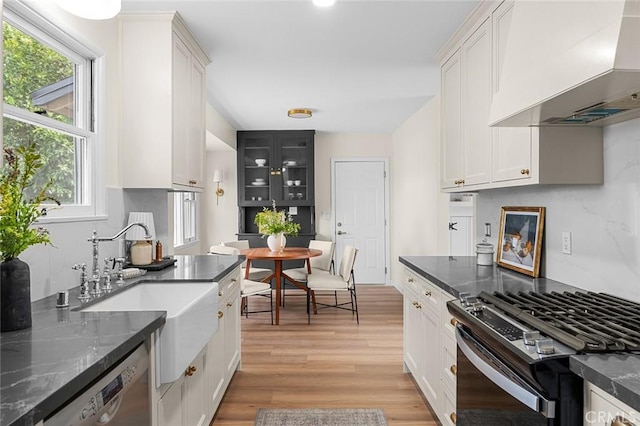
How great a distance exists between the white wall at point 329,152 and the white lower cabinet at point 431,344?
3.77 metres

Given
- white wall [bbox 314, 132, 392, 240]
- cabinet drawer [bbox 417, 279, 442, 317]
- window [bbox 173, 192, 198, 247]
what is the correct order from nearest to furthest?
cabinet drawer [bbox 417, 279, 442, 317] → window [bbox 173, 192, 198, 247] → white wall [bbox 314, 132, 392, 240]

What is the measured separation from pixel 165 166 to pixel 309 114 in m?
2.74

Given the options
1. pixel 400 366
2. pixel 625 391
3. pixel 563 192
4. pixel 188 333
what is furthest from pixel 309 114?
pixel 625 391

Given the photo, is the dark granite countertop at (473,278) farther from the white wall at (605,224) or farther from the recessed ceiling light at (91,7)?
the recessed ceiling light at (91,7)

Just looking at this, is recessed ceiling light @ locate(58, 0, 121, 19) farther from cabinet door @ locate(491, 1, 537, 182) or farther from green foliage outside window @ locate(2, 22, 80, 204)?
cabinet door @ locate(491, 1, 537, 182)

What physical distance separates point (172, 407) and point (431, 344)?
1.46 m

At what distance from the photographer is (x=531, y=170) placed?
1933 mm

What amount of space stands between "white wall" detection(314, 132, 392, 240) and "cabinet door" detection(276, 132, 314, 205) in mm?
331

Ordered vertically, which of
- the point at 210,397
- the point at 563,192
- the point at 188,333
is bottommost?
the point at 210,397

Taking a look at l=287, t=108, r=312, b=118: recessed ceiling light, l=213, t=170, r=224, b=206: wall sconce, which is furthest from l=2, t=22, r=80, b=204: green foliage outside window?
l=213, t=170, r=224, b=206: wall sconce

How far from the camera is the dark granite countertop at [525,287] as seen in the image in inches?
38.0

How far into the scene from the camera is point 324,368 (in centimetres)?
333

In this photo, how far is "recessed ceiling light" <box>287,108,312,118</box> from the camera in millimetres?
4988

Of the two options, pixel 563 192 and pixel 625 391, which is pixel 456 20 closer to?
pixel 563 192
